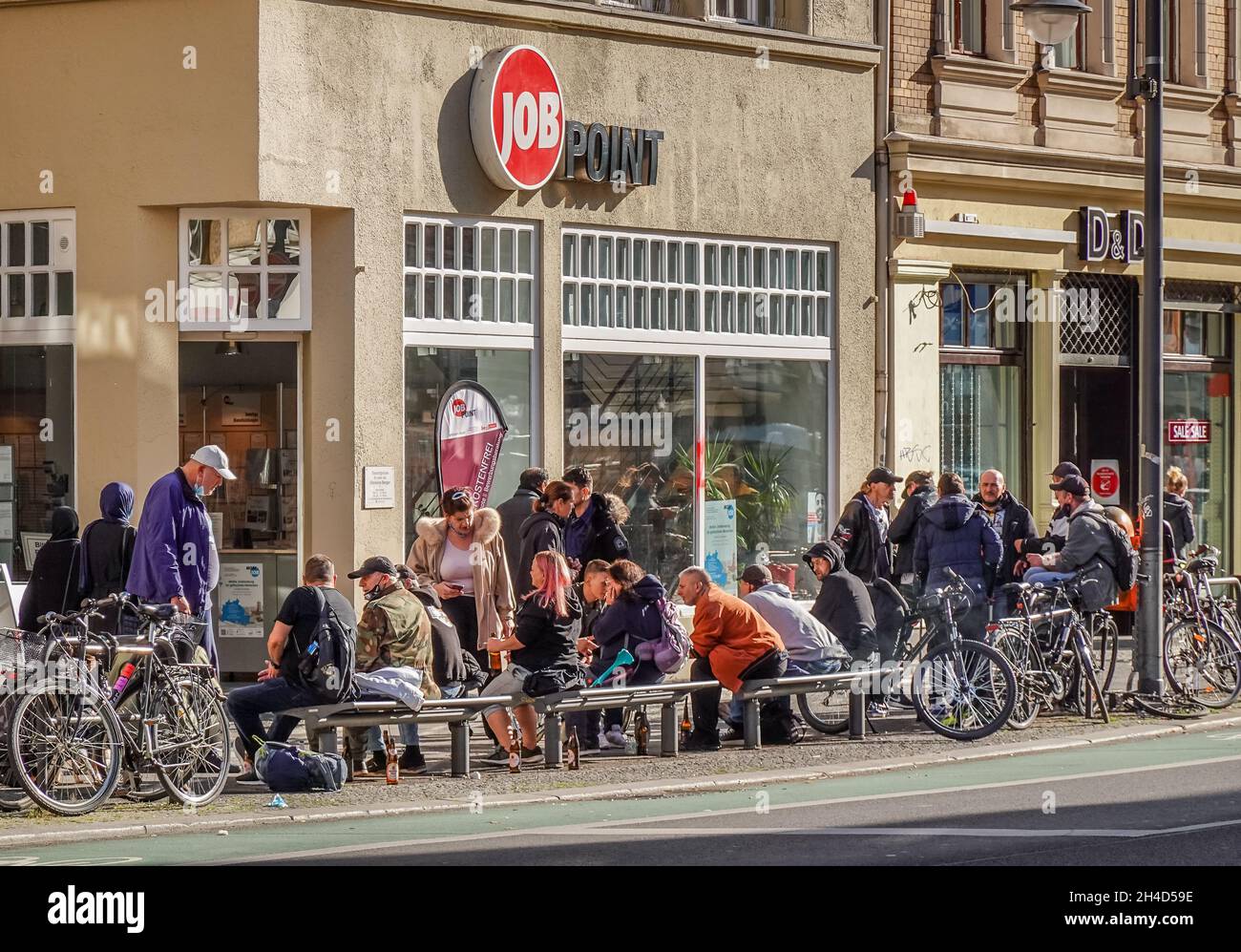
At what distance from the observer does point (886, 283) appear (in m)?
20.1

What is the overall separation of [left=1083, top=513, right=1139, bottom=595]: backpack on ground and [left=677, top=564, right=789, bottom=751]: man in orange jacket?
3.19 metres

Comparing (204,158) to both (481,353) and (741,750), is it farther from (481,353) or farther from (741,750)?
(741,750)

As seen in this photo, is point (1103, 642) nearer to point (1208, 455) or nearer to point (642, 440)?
point (642, 440)

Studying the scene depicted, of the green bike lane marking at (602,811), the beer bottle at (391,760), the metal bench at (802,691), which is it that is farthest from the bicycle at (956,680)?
the beer bottle at (391,760)

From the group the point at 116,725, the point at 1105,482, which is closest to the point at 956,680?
the point at 116,725

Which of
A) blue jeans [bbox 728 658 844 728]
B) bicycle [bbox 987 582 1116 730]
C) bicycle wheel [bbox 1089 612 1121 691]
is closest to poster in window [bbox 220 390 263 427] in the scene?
blue jeans [bbox 728 658 844 728]

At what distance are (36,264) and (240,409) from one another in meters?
1.93

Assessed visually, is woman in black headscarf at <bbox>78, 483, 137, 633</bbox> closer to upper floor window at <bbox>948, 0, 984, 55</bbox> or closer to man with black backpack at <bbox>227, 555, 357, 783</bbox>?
man with black backpack at <bbox>227, 555, 357, 783</bbox>

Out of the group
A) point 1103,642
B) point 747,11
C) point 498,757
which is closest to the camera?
point 498,757

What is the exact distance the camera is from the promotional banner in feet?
56.3

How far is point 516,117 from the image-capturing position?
1717 cm

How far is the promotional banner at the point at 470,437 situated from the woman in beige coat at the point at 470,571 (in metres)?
2.38
